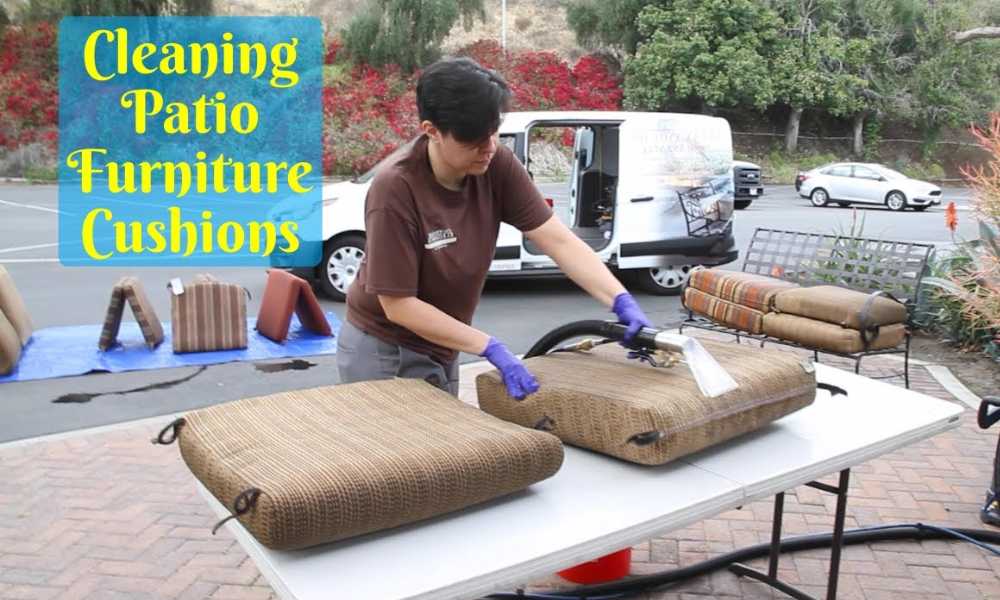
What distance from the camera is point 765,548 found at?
3400 mm

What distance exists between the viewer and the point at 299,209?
8875 millimetres

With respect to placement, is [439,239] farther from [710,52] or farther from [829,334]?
[710,52]

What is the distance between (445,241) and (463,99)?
15.2 inches

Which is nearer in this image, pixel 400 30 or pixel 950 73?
pixel 950 73

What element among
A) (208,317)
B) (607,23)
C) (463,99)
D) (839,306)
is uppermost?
(607,23)

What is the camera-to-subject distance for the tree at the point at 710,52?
1249 inches

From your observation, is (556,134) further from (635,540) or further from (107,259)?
(635,540)

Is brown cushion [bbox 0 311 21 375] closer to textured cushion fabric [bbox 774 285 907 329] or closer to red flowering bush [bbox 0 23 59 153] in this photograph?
textured cushion fabric [bbox 774 285 907 329]

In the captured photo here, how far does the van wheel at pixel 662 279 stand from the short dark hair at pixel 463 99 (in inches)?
295

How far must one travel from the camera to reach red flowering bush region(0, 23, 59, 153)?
28750mm

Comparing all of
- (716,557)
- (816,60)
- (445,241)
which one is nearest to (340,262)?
(716,557)

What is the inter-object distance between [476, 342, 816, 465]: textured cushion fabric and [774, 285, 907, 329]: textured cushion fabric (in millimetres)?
3124

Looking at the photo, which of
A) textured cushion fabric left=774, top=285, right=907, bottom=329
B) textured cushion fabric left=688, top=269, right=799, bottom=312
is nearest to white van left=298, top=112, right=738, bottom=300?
textured cushion fabric left=688, top=269, right=799, bottom=312

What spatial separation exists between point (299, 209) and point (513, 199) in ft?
22.3
